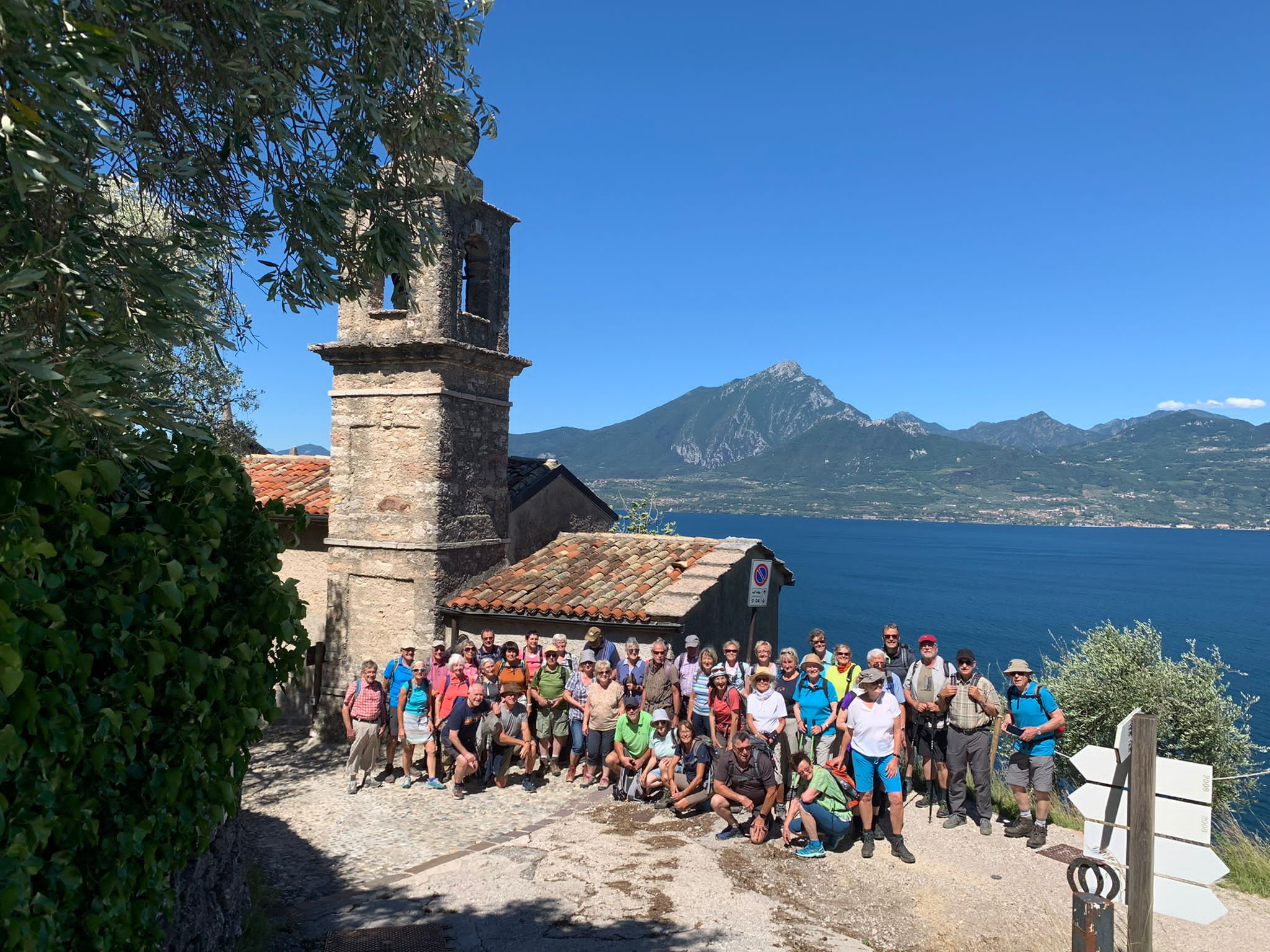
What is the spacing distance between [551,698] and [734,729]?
294 centimetres

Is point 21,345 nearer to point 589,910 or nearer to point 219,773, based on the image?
point 219,773

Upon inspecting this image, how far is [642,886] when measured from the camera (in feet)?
25.7

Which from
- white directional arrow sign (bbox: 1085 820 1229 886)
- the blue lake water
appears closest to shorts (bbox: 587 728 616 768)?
white directional arrow sign (bbox: 1085 820 1229 886)

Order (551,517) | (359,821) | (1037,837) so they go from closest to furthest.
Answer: (1037,837), (359,821), (551,517)

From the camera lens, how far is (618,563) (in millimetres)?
14359

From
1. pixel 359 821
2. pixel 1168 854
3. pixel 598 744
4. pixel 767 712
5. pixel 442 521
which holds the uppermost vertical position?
pixel 442 521

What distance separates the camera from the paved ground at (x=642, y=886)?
6918 mm

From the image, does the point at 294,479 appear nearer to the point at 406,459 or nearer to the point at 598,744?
the point at 406,459

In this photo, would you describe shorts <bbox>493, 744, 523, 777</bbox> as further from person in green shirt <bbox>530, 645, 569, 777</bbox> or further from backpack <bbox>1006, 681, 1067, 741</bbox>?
backpack <bbox>1006, 681, 1067, 741</bbox>

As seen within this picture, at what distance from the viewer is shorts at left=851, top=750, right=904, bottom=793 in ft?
28.0

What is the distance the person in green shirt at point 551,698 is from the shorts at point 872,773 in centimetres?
406

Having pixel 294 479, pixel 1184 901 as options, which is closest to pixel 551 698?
pixel 294 479

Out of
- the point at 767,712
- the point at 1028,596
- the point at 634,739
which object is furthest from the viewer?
the point at 1028,596

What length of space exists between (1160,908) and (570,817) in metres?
6.68
